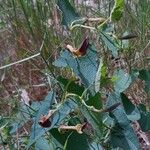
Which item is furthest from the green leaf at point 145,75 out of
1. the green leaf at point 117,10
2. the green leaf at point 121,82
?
the green leaf at point 117,10

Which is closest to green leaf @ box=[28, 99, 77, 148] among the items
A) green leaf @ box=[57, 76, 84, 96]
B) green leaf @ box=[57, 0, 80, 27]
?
green leaf @ box=[57, 76, 84, 96]

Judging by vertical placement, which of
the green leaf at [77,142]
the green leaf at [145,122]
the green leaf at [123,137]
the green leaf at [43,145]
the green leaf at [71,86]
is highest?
the green leaf at [71,86]

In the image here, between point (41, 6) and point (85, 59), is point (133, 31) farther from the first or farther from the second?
point (85, 59)

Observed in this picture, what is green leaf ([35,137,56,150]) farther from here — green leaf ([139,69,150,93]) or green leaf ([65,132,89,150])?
green leaf ([139,69,150,93])

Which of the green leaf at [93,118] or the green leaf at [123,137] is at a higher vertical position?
the green leaf at [93,118]

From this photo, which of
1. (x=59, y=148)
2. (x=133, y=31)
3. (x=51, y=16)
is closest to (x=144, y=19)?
(x=133, y=31)

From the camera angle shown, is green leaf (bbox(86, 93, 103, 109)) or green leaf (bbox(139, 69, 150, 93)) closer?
green leaf (bbox(86, 93, 103, 109))

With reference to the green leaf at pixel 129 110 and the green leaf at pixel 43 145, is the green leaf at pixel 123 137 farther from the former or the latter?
the green leaf at pixel 43 145
